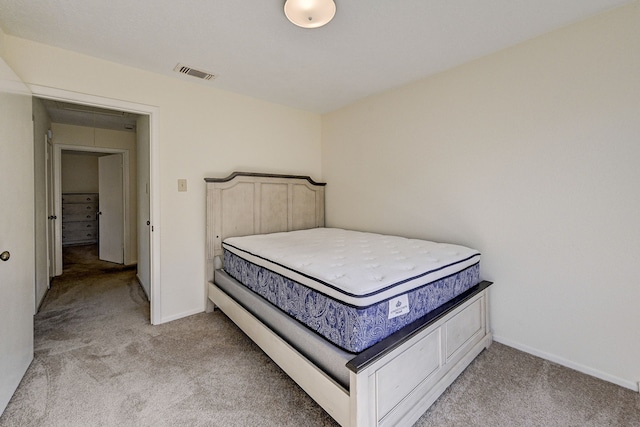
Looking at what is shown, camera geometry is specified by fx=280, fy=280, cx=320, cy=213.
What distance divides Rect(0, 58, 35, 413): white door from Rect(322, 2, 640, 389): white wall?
292 cm

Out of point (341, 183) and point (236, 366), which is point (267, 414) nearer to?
point (236, 366)

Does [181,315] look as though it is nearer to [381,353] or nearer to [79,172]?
[381,353]

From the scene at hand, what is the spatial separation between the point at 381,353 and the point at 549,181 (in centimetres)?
174

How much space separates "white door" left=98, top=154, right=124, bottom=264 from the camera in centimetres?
480

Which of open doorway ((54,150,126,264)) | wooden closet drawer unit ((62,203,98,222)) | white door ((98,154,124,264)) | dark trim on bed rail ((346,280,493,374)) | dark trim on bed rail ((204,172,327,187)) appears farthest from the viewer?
wooden closet drawer unit ((62,203,98,222))

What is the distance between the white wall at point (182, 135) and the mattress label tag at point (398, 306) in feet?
6.99

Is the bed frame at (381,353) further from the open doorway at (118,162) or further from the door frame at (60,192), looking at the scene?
the door frame at (60,192)

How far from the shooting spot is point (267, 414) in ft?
4.92

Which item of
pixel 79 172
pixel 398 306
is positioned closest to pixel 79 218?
pixel 79 172

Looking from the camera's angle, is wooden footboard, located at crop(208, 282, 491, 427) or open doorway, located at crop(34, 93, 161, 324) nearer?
wooden footboard, located at crop(208, 282, 491, 427)

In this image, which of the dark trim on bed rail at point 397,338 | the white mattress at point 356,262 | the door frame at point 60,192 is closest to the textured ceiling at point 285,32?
the white mattress at point 356,262

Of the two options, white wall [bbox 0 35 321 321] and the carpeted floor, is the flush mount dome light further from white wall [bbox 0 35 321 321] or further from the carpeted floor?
the carpeted floor

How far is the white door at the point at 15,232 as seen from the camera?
1.51 metres

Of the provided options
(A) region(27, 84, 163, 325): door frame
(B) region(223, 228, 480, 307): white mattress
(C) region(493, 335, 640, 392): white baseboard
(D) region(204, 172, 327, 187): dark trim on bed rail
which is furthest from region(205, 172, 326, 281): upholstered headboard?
(C) region(493, 335, 640, 392): white baseboard
